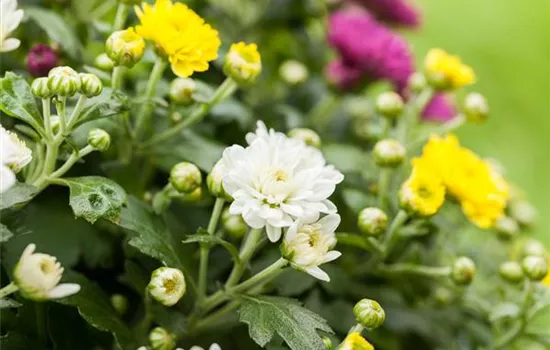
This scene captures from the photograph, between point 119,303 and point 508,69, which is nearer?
point 119,303

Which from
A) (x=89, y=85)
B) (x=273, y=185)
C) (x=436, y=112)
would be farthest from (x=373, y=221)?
(x=436, y=112)

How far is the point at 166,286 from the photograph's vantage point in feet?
1.83

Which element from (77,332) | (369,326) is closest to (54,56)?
(77,332)

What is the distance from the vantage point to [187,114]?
737 millimetres

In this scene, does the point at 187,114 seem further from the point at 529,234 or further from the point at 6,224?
the point at 529,234

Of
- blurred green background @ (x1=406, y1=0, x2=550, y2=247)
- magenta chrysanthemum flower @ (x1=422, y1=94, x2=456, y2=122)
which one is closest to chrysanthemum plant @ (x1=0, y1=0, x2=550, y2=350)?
magenta chrysanthemum flower @ (x1=422, y1=94, x2=456, y2=122)

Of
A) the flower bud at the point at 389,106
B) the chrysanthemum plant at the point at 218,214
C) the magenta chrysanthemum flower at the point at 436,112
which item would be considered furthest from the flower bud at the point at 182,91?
the magenta chrysanthemum flower at the point at 436,112

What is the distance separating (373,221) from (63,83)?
0.28 metres

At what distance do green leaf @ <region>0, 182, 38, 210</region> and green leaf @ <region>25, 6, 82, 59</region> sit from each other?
0.24 metres

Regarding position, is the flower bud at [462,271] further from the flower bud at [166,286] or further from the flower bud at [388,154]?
the flower bud at [166,286]

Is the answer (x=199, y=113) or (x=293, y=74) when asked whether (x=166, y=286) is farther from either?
(x=293, y=74)

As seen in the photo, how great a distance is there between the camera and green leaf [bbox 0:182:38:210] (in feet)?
1.68

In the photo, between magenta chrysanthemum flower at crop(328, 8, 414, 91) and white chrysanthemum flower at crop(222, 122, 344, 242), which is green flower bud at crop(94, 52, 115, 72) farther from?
magenta chrysanthemum flower at crop(328, 8, 414, 91)

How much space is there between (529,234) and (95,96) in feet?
2.33
